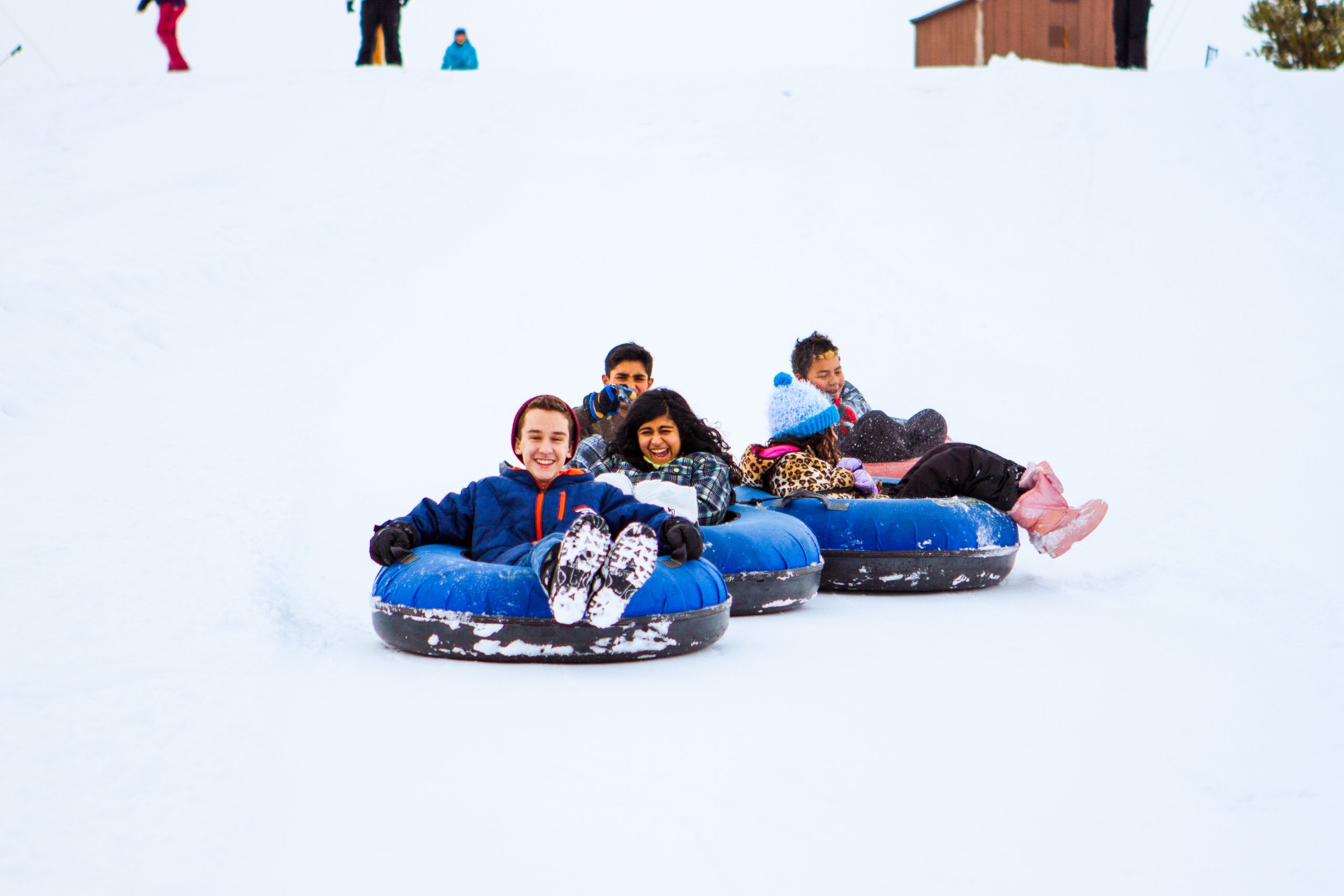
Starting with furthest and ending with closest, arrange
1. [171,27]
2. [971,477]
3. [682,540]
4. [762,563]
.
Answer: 1. [171,27]
2. [971,477]
3. [762,563]
4. [682,540]

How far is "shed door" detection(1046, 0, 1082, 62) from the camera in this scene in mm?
18328

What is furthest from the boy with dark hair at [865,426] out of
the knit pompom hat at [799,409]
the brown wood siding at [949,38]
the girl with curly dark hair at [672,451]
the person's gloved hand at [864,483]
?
the brown wood siding at [949,38]

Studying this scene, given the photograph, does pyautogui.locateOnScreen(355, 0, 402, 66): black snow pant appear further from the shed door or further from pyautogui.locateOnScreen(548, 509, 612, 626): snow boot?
pyautogui.locateOnScreen(548, 509, 612, 626): snow boot

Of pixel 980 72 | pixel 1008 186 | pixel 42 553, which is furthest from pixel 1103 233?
pixel 42 553

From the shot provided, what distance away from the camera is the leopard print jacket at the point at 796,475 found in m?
4.83

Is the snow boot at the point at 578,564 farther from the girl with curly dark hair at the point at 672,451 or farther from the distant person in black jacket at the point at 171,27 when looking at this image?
the distant person in black jacket at the point at 171,27

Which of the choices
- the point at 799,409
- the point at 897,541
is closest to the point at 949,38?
the point at 799,409

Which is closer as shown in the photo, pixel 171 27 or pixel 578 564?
pixel 578 564

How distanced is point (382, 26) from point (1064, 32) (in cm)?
1072

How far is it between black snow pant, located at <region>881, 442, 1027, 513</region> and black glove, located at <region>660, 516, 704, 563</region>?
1.80m

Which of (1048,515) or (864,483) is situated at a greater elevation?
(864,483)

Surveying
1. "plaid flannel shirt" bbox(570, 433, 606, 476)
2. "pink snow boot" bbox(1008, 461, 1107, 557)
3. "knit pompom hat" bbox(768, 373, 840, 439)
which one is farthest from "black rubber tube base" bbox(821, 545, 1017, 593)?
"plaid flannel shirt" bbox(570, 433, 606, 476)

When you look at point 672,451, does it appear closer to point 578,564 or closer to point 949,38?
point 578,564

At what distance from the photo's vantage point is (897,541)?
181 inches
